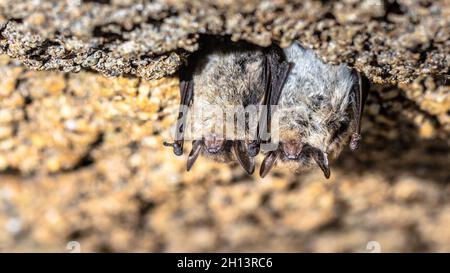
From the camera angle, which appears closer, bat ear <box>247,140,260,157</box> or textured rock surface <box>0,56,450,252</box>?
bat ear <box>247,140,260,157</box>

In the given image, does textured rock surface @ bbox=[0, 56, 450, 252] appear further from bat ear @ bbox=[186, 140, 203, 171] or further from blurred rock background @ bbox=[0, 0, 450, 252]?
bat ear @ bbox=[186, 140, 203, 171]

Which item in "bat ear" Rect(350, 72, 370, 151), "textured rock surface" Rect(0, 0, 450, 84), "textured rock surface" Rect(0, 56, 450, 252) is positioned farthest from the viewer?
"textured rock surface" Rect(0, 56, 450, 252)

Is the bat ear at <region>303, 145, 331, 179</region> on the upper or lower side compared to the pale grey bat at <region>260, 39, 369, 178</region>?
lower

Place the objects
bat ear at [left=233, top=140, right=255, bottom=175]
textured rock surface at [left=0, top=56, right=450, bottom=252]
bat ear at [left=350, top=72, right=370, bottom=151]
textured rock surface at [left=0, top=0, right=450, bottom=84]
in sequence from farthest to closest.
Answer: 1. textured rock surface at [left=0, top=56, right=450, bottom=252]
2. bat ear at [left=233, top=140, right=255, bottom=175]
3. bat ear at [left=350, top=72, right=370, bottom=151]
4. textured rock surface at [left=0, top=0, right=450, bottom=84]

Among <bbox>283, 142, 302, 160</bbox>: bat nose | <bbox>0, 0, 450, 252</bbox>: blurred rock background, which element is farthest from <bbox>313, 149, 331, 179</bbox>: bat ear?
<bbox>0, 0, 450, 252</bbox>: blurred rock background

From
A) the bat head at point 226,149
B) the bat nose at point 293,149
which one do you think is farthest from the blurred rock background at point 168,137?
the bat nose at point 293,149

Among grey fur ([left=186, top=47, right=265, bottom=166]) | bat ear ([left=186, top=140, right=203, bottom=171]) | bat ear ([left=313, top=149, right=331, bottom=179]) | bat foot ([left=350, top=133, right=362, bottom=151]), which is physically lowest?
bat ear ([left=313, top=149, right=331, bottom=179])
